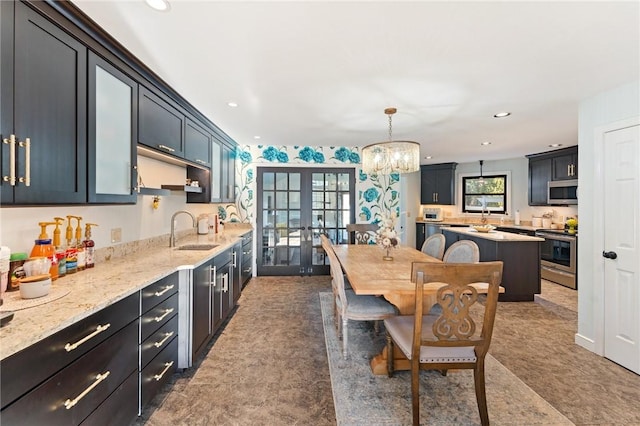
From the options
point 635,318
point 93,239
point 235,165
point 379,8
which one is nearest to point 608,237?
point 635,318

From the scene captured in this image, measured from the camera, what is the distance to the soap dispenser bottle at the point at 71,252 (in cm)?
171

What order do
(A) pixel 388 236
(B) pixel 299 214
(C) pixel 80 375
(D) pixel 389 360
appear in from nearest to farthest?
(C) pixel 80 375
(D) pixel 389 360
(A) pixel 388 236
(B) pixel 299 214

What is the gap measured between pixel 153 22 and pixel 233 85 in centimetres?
87

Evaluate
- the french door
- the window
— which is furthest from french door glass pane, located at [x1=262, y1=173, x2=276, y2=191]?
the window

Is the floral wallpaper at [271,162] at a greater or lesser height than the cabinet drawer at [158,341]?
greater

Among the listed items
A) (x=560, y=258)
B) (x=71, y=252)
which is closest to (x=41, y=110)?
(x=71, y=252)

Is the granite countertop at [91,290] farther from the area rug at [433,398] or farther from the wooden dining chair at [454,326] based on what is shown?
the wooden dining chair at [454,326]

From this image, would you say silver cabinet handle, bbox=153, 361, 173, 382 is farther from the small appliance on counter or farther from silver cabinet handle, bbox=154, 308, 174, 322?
the small appliance on counter

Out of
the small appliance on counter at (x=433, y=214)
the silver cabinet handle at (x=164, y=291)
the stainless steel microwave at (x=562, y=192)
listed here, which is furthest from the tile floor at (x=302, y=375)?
the small appliance on counter at (x=433, y=214)

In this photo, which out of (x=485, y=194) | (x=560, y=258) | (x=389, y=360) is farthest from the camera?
(x=485, y=194)

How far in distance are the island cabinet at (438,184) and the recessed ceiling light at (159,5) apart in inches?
253

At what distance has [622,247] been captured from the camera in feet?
7.64

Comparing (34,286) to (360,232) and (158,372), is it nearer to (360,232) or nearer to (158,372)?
(158,372)

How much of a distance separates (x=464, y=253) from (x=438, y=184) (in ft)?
15.2
